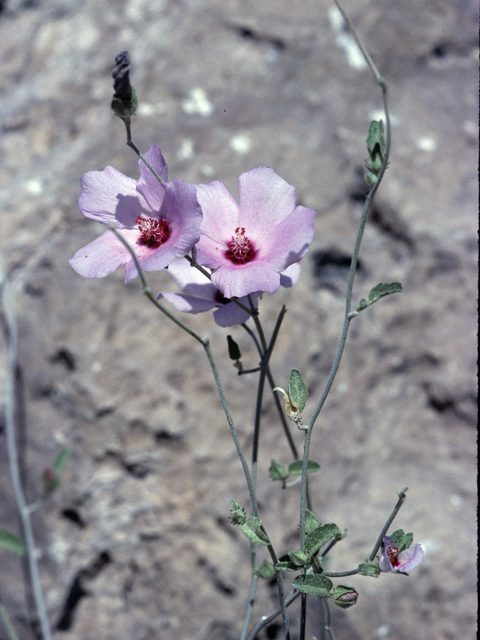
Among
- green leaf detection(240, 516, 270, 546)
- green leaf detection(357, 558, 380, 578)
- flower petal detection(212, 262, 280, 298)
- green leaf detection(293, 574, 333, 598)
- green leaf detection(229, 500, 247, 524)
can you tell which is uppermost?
flower petal detection(212, 262, 280, 298)

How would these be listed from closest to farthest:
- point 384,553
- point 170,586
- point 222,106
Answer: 1. point 384,553
2. point 170,586
3. point 222,106

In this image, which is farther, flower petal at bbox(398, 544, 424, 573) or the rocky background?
the rocky background

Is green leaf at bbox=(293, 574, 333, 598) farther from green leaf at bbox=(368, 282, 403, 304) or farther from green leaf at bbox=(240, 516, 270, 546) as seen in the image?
green leaf at bbox=(368, 282, 403, 304)

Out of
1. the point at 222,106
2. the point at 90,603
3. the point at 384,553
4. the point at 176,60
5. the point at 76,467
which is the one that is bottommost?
the point at 90,603

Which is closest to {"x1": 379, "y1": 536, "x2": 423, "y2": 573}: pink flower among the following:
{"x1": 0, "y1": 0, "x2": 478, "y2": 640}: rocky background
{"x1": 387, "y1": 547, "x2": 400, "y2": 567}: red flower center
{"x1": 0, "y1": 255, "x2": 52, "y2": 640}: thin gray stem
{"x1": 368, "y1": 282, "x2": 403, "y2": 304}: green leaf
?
{"x1": 387, "y1": 547, "x2": 400, "y2": 567}: red flower center

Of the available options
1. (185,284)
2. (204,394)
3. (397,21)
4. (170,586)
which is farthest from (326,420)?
(397,21)

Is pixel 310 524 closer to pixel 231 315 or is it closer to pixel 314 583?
pixel 314 583

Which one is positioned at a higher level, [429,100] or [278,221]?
[278,221]

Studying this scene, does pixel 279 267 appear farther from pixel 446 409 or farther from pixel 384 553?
pixel 446 409
